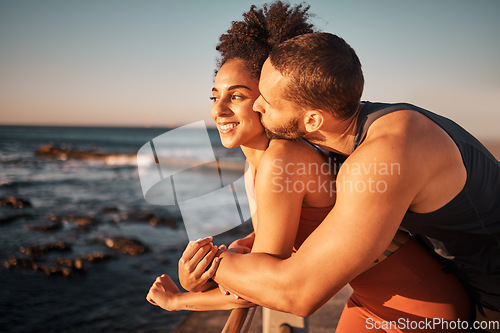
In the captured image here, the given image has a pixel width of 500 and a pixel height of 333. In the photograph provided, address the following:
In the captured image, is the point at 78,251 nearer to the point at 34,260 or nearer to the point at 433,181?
the point at 34,260

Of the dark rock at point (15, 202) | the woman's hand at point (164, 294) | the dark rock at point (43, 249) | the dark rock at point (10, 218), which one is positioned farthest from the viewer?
the dark rock at point (15, 202)

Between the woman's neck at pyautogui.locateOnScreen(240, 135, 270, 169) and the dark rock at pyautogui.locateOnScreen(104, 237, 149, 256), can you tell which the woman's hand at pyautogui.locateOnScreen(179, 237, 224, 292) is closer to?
the woman's neck at pyautogui.locateOnScreen(240, 135, 270, 169)

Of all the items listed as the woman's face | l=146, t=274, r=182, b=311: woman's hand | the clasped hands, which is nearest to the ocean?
l=146, t=274, r=182, b=311: woman's hand

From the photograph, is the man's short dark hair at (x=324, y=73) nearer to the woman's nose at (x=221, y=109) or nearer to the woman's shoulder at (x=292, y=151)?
the woman's shoulder at (x=292, y=151)

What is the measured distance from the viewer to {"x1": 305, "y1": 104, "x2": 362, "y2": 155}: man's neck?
1.50m

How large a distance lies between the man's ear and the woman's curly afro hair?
0.63 meters

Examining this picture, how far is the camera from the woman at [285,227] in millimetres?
1484

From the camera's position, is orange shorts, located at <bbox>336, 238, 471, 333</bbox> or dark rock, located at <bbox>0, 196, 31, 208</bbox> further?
dark rock, located at <bbox>0, 196, 31, 208</bbox>

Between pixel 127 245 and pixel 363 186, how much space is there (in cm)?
643

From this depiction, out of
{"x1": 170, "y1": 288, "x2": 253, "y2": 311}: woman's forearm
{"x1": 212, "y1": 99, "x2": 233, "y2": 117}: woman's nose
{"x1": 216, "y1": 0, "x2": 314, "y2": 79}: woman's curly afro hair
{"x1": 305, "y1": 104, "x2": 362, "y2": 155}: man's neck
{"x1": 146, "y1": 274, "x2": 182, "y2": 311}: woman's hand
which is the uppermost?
{"x1": 216, "y1": 0, "x2": 314, "y2": 79}: woman's curly afro hair

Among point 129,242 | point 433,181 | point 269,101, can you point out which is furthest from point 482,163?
point 129,242

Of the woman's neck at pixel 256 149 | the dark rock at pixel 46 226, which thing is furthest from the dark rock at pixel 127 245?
the woman's neck at pixel 256 149

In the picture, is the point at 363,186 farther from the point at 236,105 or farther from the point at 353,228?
the point at 236,105

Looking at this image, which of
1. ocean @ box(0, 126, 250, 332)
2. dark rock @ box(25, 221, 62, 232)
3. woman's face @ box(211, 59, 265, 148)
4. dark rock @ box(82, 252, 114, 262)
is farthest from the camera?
dark rock @ box(25, 221, 62, 232)
